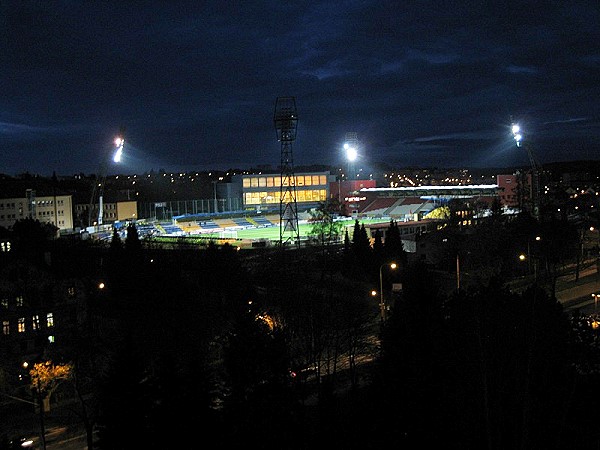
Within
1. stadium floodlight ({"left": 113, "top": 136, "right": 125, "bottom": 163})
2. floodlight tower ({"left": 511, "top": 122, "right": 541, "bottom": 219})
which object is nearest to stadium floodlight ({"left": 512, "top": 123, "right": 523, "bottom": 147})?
floodlight tower ({"left": 511, "top": 122, "right": 541, "bottom": 219})

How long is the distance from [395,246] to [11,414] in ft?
49.4

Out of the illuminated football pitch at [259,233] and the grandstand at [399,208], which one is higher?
the grandstand at [399,208]

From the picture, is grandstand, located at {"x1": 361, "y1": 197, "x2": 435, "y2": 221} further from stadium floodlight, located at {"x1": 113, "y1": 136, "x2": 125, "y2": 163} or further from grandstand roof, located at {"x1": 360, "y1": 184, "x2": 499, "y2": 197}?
stadium floodlight, located at {"x1": 113, "y1": 136, "x2": 125, "y2": 163}

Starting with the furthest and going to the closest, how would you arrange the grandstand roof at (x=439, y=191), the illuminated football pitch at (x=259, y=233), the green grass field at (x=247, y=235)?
the grandstand roof at (x=439, y=191) < the illuminated football pitch at (x=259, y=233) < the green grass field at (x=247, y=235)

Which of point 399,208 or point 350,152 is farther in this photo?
point 350,152

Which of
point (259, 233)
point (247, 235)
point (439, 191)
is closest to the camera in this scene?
point (247, 235)

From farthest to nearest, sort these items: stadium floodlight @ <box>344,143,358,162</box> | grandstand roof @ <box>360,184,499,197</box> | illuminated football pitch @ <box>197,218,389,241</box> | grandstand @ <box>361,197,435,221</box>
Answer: stadium floodlight @ <box>344,143,358,162</box> → grandstand roof @ <box>360,184,499,197</box> → grandstand @ <box>361,197,435,221</box> → illuminated football pitch @ <box>197,218,389,241</box>

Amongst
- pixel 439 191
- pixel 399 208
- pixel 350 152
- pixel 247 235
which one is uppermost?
pixel 350 152

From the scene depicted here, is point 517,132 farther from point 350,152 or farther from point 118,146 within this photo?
point 118,146

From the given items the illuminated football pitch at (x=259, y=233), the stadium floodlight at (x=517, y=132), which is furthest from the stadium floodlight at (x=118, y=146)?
the stadium floodlight at (x=517, y=132)

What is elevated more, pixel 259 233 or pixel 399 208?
pixel 399 208

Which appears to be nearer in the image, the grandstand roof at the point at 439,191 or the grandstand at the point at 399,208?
the grandstand at the point at 399,208

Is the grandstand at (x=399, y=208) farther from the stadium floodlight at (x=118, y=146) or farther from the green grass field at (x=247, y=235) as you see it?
the stadium floodlight at (x=118, y=146)

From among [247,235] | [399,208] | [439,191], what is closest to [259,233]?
[247,235]
